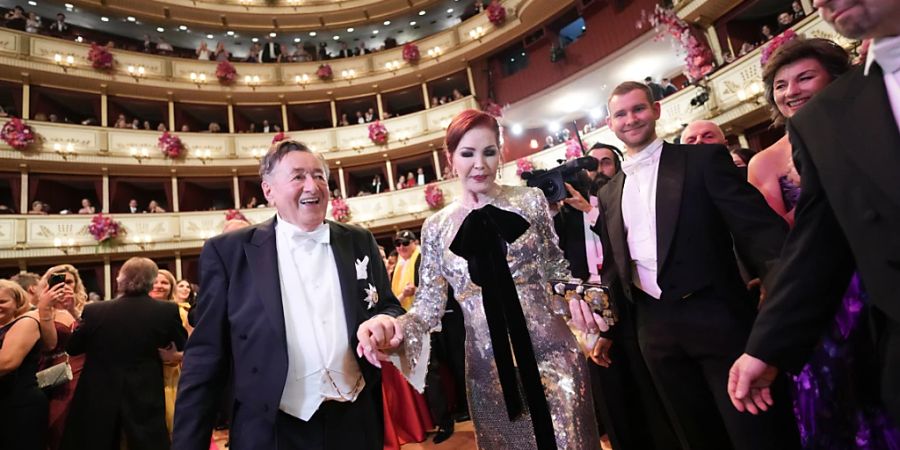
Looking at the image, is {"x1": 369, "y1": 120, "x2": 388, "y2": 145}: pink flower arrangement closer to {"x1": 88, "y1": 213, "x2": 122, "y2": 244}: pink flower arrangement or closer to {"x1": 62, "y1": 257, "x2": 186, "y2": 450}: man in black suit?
{"x1": 88, "y1": 213, "x2": 122, "y2": 244}: pink flower arrangement

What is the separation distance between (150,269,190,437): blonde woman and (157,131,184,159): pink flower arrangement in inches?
414

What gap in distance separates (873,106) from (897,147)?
109mm

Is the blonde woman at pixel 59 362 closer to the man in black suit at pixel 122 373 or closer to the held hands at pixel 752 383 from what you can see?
the man in black suit at pixel 122 373

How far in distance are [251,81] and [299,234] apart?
15.5 metres

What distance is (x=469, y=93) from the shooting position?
1505cm

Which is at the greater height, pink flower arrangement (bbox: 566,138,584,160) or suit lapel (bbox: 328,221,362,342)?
pink flower arrangement (bbox: 566,138,584,160)

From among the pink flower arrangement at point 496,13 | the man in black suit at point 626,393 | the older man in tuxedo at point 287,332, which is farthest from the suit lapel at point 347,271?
the pink flower arrangement at point 496,13

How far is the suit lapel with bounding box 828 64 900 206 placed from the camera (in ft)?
2.84

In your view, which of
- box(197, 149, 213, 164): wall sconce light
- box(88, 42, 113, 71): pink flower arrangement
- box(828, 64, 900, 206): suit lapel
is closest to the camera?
box(828, 64, 900, 206): suit lapel

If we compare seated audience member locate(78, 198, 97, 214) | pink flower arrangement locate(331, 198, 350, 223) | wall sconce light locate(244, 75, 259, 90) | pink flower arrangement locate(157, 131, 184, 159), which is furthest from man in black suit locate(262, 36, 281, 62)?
seated audience member locate(78, 198, 97, 214)

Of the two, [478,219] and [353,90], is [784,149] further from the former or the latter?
[353,90]

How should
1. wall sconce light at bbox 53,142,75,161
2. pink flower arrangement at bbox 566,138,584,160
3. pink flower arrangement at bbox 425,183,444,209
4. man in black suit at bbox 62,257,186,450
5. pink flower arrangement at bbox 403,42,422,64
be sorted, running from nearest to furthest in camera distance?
man in black suit at bbox 62,257,186,450, pink flower arrangement at bbox 566,138,584,160, wall sconce light at bbox 53,142,75,161, pink flower arrangement at bbox 425,183,444,209, pink flower arrangement at bbox 403,42,422,64

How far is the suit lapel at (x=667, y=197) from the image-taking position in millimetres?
1656

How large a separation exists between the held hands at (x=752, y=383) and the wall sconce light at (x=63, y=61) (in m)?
16.6
